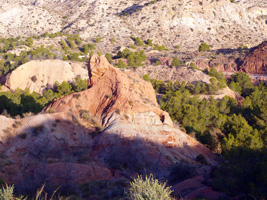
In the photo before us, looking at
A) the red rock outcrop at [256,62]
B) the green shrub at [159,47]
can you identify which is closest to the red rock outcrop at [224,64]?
the red rock outcrop at [256,62]

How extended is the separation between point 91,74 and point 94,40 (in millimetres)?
47470

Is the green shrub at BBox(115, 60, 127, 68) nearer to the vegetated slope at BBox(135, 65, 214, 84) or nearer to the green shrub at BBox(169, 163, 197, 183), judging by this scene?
the vegetated slope at BBox(135, 65, 214, 84)

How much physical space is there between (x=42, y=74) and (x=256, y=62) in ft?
128

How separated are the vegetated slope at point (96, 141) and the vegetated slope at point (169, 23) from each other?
157ft

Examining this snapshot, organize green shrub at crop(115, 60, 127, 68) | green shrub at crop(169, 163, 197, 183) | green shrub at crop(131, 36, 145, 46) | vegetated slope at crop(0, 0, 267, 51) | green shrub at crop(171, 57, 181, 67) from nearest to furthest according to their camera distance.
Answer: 1. green shrub at crop(169, 163, 197, 183)
2. green shrub at crop(171, 57, 181, 67)
3. green shrub at crop(115, 60, 127, 68)
4. green shrub at crop(131, 36, 145, 46)
5. vegetated slope at crop(0, 0, 267, 51)

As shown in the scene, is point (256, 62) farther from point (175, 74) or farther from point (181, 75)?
point (175, 74)

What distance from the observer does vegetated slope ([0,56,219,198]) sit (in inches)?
503

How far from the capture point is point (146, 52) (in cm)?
6256

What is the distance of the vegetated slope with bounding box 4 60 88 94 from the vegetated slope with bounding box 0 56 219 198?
22.1 meters

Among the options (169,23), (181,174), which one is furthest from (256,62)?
(181,174)

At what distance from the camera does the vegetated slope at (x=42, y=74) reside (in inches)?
1687

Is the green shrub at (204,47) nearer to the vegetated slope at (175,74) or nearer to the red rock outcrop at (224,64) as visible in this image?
the red rock outcrop at (224,64)

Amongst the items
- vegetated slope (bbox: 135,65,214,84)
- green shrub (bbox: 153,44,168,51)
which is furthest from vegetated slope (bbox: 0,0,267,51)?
vegetated slope (bbox: 135,65,214,84)

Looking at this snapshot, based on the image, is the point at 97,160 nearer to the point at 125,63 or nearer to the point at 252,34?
the point at 125,63
